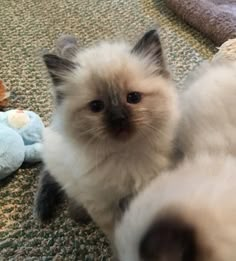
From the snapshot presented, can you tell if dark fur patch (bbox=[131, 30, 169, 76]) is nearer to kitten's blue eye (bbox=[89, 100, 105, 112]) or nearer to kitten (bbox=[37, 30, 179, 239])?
kitten (bbox=[37, 30, 179, 239])

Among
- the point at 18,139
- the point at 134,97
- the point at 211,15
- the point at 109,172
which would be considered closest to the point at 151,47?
the point at 134,97

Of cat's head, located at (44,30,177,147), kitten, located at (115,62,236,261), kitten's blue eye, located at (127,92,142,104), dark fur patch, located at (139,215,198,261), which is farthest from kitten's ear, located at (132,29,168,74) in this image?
dark fur patch, located at (139,215,198,261)

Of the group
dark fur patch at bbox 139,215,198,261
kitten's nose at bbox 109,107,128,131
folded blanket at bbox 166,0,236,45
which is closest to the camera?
dark fur patch at bbox 139,215,198,261

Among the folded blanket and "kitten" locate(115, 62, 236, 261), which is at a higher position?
"kitten" locate(115, 62, 236, 261)

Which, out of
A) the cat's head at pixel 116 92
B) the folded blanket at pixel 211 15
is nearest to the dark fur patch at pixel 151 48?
the cat's head at pixel 116 92

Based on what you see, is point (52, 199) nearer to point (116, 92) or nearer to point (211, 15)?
point (116, 92)

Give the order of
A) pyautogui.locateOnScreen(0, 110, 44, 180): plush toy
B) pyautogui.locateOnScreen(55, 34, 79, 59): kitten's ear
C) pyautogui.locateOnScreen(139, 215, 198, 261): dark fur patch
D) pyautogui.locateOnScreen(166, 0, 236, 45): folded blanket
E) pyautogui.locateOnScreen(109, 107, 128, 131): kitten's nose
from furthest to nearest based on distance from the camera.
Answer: pyautogui.locateOnScreen(166, 0, 236, 45): folded blanket
pyautogui.locateOnScreen(0, 110, 44, 180): plush toy
pyautogui.locateOnScreen(55, 34, 79, 59): kitten's ear
pyautogui.locateOnScreen(109, 107, 128, 131): kitten's nose
pyautogui.locateOnScreen(139, 215, 198, 261): dark fur patch
